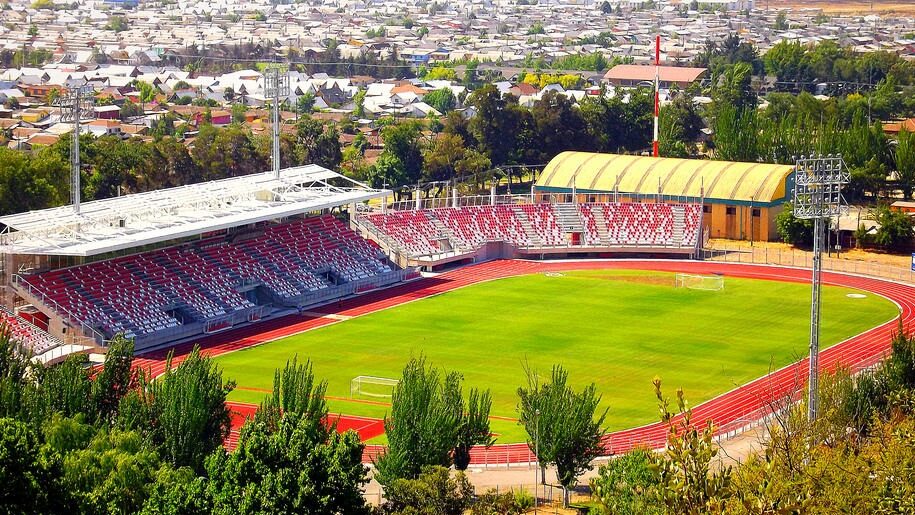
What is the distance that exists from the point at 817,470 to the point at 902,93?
11609 centimetres

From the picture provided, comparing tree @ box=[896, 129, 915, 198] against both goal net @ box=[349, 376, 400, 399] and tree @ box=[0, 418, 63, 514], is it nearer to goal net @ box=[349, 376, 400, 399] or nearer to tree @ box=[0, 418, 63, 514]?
goal net @ box=[349, 376, 400, 399]

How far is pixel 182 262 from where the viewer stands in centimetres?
6338

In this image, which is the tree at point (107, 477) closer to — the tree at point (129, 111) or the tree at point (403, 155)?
the tree at point (403, 155)

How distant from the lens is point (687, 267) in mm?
76625

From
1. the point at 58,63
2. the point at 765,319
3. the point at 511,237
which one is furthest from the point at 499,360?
the point at 58,63

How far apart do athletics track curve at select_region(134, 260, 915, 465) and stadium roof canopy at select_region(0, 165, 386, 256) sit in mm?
4616

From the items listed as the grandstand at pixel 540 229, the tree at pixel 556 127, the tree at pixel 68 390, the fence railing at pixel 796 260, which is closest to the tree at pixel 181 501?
the tree at pixel 68 390

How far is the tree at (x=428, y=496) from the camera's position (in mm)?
35781

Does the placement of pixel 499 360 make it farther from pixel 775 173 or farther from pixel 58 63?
pixel 58 63

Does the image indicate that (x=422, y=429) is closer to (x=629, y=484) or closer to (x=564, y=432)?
(x=564, y=432)

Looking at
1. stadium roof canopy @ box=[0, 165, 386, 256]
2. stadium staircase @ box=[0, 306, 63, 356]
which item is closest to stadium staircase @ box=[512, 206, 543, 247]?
stadium roof canopy @ box=[0, 165, 386, 256]

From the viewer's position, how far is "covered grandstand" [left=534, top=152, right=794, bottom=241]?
82.8m

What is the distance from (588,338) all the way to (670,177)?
2611 cm

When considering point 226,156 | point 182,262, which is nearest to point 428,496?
point 182,262
